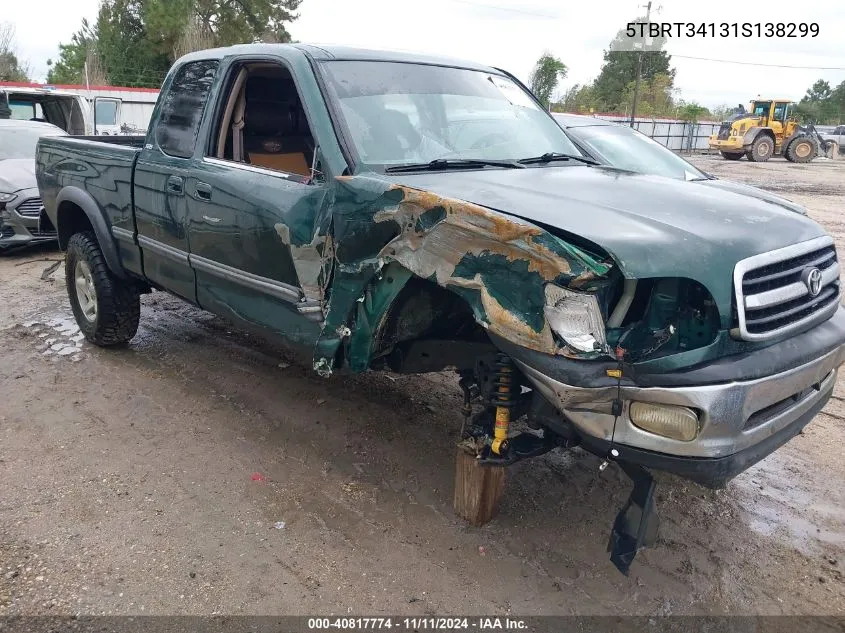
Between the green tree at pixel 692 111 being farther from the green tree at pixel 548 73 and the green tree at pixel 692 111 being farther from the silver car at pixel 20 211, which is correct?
the silver car at pixel 20 211

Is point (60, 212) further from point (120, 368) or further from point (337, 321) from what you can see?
point (337, 321)

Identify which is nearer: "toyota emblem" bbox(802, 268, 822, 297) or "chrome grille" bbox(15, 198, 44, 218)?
"toyota emblem" bbox(802, 268, 822, 297)

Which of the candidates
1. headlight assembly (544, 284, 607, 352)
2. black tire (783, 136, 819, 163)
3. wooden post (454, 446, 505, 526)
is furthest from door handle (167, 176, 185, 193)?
black tire (783, 136, 819, 163)

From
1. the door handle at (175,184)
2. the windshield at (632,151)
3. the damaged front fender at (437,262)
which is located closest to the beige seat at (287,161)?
the door handle at (175,184)

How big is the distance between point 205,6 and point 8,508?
4002 centimetres

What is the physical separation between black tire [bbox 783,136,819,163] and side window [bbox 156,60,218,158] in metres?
30.8

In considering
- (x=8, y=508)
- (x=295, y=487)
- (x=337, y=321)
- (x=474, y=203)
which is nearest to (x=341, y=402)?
(x=295, y=487)

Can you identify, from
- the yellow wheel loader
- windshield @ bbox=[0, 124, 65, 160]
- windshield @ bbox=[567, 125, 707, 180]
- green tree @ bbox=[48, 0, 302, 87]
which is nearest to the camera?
windshield @ bbox=[567, 125, 707, 180]

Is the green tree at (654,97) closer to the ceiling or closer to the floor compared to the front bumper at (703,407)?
closer to the ceiling

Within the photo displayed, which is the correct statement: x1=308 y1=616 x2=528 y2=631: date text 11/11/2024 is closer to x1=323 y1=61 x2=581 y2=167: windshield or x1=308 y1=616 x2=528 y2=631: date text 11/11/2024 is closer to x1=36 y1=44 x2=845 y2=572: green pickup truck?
x1=36 y1=44 x2=845 y2=572: green pickup truck

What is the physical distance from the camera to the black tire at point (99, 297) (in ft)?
16.1

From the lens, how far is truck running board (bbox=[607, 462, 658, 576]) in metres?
2.55

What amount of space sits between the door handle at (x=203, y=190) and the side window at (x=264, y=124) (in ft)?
0.70

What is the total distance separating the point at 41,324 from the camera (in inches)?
229
